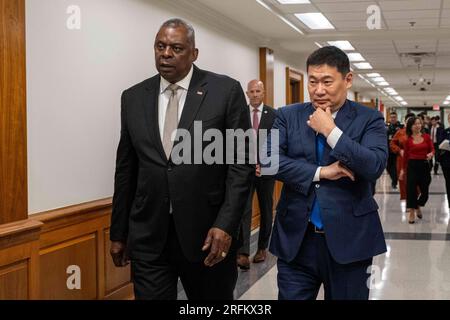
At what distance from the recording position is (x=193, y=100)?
2438 mm

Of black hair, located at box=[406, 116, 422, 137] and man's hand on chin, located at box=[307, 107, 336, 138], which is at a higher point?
black hair, located at box=[406, 116, 422, 137]

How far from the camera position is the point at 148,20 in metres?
5.17

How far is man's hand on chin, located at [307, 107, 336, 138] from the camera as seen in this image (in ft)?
7.18

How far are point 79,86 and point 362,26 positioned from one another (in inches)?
201

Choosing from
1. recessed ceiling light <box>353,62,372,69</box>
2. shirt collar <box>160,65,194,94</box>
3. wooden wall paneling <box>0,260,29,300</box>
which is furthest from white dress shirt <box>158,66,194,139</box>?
recessed ceiling light <box>353,62,372,69</box>

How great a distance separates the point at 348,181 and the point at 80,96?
241 cm

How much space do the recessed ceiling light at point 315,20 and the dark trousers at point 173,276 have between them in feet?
17.7

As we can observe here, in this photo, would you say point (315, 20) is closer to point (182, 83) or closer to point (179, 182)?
point (182, 83)

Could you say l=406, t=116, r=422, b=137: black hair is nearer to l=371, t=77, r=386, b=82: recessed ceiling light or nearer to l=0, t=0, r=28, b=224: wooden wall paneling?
l=0, t=0, r=28, b=224: wooden wall paneling

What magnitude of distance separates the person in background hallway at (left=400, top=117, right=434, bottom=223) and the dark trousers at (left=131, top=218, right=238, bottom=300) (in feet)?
20.2

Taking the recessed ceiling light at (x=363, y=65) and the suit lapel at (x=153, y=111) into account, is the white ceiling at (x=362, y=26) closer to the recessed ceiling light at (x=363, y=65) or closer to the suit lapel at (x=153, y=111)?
the recessed ceiling light at (x=363, y=65)

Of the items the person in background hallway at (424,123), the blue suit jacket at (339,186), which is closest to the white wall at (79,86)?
the blue suit jacket at (339,186)

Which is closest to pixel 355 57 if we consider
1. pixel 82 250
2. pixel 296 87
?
pixel 296 87

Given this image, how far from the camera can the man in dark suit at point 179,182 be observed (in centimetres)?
238
